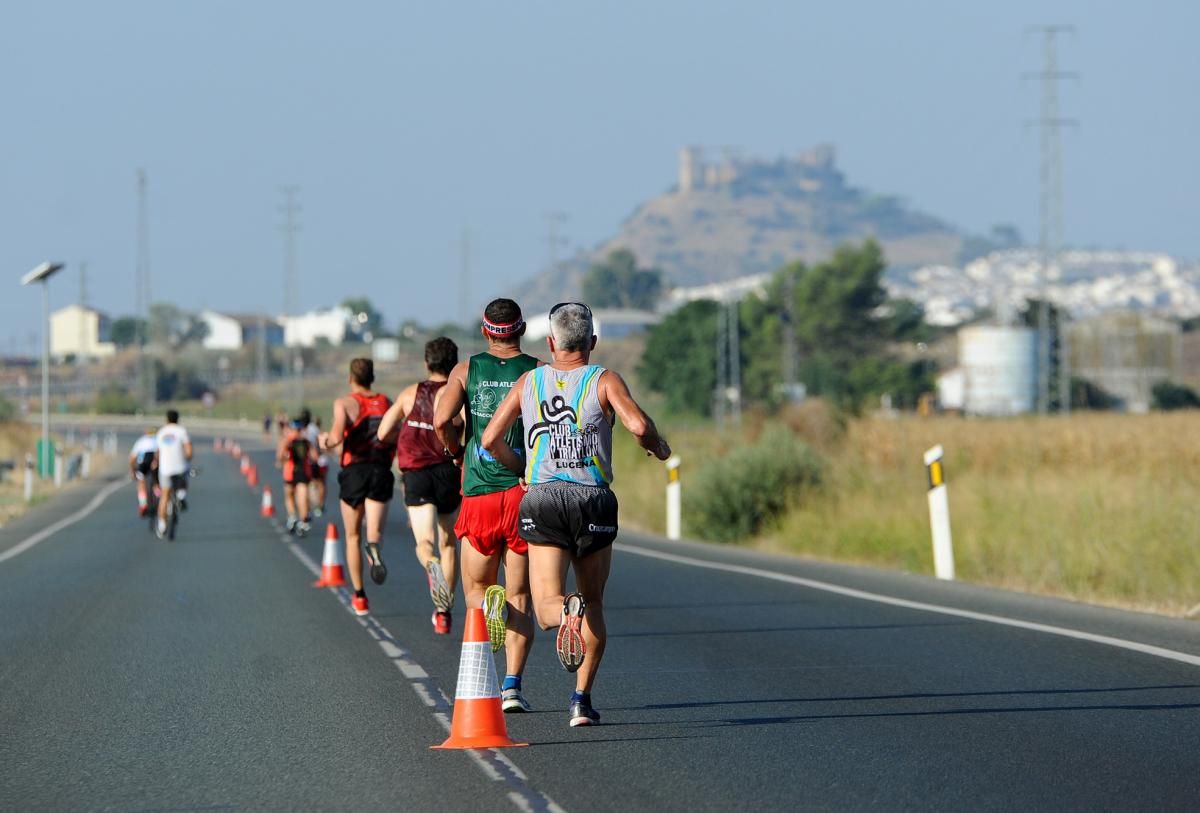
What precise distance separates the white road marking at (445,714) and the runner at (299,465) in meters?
9.55

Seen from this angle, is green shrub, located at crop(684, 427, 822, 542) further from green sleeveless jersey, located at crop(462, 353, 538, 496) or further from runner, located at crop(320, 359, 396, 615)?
green sleeveless jersey, located at crop(462, 353, 538, 496)

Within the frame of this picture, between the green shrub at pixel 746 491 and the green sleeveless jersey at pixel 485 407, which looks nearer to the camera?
the green sleeveless jersey at pixel 485 407

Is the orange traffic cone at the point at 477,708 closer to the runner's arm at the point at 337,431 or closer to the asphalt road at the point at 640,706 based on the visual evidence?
the asphalt road at the point at 640,706

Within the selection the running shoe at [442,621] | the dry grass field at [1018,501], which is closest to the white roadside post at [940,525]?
the dry grass field at [1018,501]

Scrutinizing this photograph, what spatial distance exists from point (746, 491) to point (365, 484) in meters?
13.2

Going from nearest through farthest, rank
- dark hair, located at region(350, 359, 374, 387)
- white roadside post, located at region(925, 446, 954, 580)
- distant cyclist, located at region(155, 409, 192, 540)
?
dark hair, located at region(350, 359, 374, 387), white roadside post, located at region(925, 446, 954, 580), distant cyclist, located at region(155, 409, 192, 540)

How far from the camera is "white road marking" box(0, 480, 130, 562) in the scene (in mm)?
23406

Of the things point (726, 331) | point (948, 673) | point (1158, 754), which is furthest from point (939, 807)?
point (726, 331)

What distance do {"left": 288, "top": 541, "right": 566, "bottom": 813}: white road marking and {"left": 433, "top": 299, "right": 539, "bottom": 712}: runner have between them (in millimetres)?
591

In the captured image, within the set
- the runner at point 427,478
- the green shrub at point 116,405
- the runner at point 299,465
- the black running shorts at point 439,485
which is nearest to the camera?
the runner at point 427,478

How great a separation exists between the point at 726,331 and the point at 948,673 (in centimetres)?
10121

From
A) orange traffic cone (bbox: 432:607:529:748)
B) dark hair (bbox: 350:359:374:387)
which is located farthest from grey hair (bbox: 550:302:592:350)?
dark hair (bbox: 350:359:374:387)

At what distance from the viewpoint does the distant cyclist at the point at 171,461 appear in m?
24.6

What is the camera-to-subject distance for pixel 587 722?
28.4 feet
